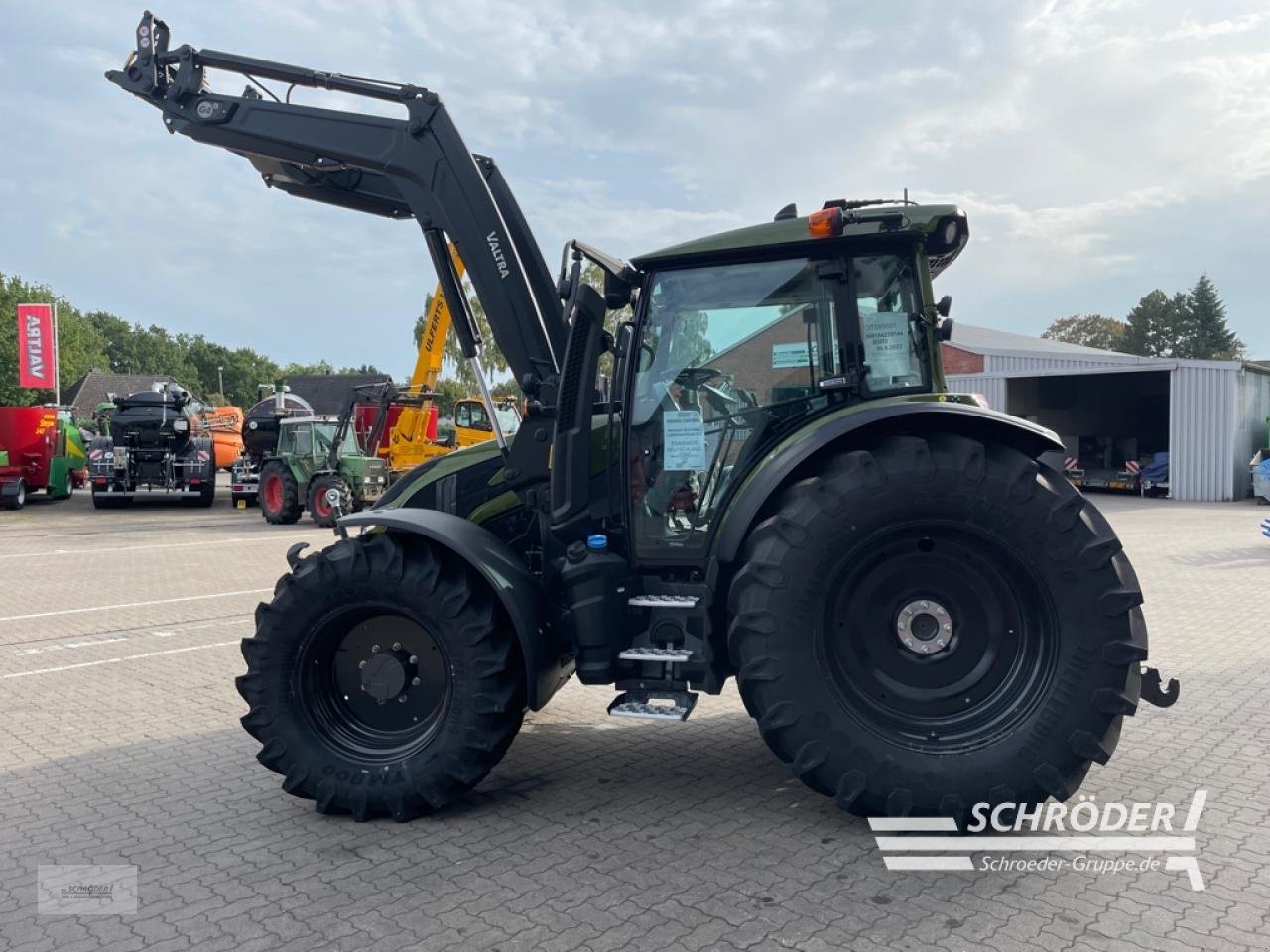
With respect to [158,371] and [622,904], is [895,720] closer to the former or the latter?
[622,904]

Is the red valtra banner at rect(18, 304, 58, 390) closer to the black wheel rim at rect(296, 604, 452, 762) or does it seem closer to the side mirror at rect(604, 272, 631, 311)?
the black wheel rim at rect(296, 604, 452, 762)

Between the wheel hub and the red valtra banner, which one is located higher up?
the red valtra banner

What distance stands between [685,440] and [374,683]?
5.89 feet

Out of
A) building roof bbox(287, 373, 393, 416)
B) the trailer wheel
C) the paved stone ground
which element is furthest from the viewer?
building roof bbox(287, 373, 393, 416)

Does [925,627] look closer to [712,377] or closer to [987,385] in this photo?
[712,377]

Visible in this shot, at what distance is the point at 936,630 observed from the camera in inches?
152

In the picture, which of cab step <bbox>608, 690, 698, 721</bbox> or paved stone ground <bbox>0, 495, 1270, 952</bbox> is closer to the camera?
paved stone ground <bbox>0, 495, 1270, 952</bbox>

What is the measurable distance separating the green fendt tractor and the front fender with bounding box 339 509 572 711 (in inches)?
0.8

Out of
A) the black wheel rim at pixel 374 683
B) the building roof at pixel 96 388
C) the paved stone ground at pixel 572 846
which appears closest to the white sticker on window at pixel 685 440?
the black wheel rim at pixel 374 683

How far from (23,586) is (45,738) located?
7.12m

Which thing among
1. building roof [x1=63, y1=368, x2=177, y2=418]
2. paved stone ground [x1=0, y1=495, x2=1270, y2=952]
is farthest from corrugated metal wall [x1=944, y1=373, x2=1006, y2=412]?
building roof [x1=63, y1=368, x2=177, y2=418]

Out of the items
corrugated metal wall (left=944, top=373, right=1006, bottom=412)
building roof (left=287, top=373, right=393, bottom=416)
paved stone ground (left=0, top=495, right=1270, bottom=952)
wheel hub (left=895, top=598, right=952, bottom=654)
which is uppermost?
building roof (left=287, top=373, right=393, bottom=416)

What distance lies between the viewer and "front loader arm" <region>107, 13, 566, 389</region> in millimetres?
4758

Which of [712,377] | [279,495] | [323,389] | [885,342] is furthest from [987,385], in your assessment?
[323,389]
